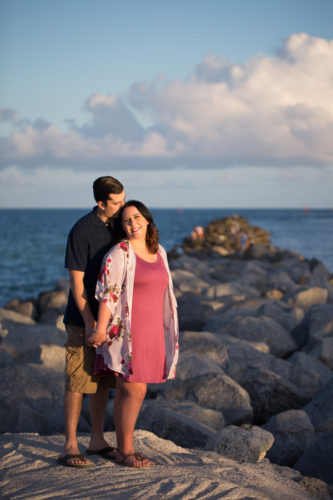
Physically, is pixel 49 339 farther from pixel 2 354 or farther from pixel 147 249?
pixel 147 249

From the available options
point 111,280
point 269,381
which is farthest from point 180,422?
point 111,280

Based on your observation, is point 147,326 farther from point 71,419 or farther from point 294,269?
point 294,269

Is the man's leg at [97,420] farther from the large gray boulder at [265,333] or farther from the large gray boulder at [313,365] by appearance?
the large gray boulder at [265,333]

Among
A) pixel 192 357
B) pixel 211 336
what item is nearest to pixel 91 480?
pixel 192 357

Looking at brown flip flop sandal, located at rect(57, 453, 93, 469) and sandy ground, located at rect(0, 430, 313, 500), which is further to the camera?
brown flip flop sandal, located at rect(57, 453, 93, 469)

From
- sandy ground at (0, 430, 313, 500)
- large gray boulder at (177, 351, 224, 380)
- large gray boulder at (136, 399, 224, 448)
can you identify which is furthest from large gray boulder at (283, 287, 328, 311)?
sandy ground at (0, 430, 313, 500)

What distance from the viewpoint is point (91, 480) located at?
3.28 metres

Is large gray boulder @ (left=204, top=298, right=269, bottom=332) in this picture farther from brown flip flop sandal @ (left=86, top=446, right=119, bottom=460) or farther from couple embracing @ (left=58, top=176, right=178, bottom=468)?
couple embracing @ (left=58, top=176, right=178, bottom=468)

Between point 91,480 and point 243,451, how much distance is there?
4.65ft

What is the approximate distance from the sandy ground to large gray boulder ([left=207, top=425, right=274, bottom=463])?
223 millimetres

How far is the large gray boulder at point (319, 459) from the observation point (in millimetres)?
4297

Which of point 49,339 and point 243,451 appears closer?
point 243,451

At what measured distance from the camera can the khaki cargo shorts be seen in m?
3.62

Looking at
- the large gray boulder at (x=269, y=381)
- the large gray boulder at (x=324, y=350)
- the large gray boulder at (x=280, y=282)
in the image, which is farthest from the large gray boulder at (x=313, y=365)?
the large gray boulder at (x=280, y=282)
